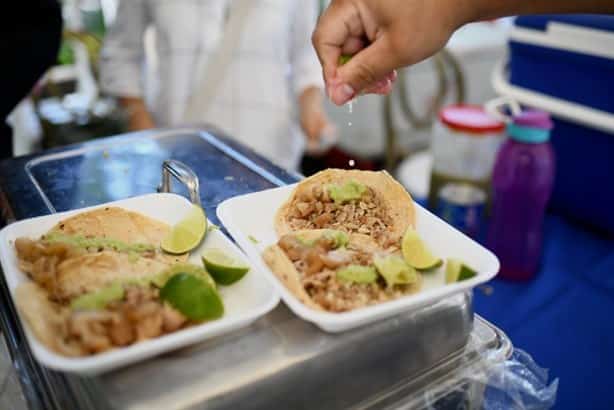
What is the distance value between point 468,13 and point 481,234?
3.34 feet

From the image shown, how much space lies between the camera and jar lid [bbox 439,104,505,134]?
1.58 metres

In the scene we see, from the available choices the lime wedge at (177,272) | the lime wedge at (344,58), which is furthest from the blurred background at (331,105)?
the lime wedge at (177,272)

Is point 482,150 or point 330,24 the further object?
point 482,150

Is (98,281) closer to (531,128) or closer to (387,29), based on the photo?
(387,29)

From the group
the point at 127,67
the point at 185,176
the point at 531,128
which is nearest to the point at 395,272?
the point at 185,176

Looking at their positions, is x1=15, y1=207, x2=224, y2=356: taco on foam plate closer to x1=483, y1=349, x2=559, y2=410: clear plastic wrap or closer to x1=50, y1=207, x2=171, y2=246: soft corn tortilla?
x1=50, y1=207, x2=171, y2=246: soft corn tortilla

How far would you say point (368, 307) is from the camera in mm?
645

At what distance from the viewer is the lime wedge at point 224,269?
27.0 inches

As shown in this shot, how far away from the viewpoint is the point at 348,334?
2.20 ft

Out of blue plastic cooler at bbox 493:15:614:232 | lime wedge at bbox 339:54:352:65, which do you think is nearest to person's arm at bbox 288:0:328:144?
blue plastic cooler at bbox 493:15:614:232

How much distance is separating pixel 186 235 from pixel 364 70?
0.37m

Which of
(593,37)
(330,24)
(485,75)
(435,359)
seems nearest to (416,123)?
(485,75)

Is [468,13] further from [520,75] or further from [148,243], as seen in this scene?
[520,75]

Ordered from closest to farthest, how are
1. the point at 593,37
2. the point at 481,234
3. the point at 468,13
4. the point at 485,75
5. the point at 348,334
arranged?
the point at 348,334 → the point at 468,13 → the point at 593,37 → the point at 481,234 → the point at 485,75
